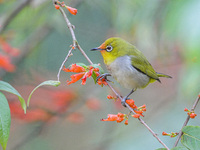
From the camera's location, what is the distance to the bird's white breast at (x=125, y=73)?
9.90 feet

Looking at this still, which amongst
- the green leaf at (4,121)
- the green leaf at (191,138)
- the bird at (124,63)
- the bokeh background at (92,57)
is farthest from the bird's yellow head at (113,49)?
the green leaf at (4,121)

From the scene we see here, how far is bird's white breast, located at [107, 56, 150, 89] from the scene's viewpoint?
3018 mm

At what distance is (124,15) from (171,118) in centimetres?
219

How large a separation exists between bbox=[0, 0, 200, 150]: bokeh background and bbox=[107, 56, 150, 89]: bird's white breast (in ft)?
0.96

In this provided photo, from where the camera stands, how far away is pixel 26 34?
4535 millimetres

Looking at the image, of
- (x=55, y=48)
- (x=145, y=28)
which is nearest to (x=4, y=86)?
(x=145, y=28)

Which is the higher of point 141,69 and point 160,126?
point 141,69

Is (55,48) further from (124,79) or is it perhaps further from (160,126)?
(124,79)

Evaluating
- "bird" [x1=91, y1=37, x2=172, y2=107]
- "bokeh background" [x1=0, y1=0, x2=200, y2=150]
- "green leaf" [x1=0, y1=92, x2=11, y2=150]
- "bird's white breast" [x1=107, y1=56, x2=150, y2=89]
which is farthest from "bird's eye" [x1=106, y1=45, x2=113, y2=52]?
"green leaf" [x1=0, y1=92, x2=11, y2=150]

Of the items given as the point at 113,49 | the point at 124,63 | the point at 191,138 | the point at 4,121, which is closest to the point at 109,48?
the point at 113,49

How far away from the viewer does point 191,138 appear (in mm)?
1694

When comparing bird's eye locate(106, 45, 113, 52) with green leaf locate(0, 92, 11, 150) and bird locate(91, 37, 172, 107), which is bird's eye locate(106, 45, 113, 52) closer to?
bird locate(91, 37, 172, 107)

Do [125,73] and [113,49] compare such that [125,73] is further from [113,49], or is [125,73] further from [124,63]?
[113,49]

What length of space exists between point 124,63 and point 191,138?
1447mm
